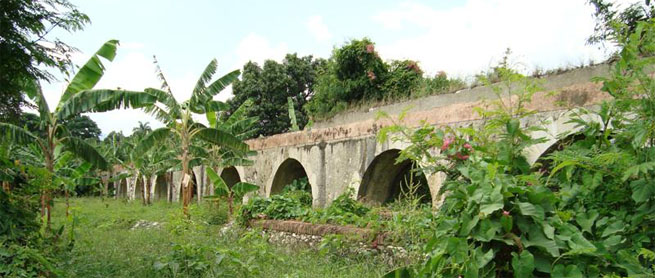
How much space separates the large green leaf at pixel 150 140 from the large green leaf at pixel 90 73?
197 cm

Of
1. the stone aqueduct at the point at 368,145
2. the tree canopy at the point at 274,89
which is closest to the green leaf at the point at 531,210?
the stone aqueduct at the point at 368,145

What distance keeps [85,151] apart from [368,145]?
4629 millimetres

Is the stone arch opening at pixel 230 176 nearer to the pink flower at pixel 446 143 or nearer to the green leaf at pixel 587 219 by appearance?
the pink flower at pixel 446 143

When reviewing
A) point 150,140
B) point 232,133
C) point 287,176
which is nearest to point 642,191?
point 150,140

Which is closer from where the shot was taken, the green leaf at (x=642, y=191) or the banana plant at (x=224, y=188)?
the green leaf at (x=642, y=191)

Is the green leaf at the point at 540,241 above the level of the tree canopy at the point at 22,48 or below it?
below

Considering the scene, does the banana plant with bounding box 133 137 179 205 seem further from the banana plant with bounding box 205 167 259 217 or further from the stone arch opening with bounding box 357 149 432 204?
the stone arch opening with bounding box 357 149 432 204

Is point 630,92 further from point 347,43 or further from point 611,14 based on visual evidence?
point 347,43

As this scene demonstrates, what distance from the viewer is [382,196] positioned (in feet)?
32.5

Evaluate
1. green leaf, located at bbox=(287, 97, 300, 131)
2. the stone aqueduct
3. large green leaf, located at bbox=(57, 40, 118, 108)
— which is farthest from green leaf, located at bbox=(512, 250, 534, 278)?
green leaf, located at bbox=(287, 97, 300, 131)

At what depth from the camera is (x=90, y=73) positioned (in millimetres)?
8164

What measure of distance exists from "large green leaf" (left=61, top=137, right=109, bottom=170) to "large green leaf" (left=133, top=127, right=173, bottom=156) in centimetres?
192

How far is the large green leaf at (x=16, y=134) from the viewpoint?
6.88 metres

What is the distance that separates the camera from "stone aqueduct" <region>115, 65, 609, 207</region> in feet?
20.8
